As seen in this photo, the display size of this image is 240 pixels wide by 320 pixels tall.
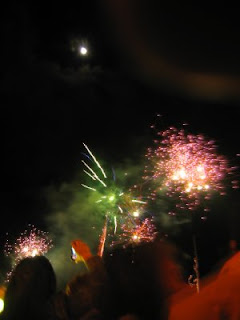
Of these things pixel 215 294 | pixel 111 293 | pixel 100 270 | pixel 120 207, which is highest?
pixel 120 207

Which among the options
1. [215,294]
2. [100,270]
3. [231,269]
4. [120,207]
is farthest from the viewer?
[120,207]

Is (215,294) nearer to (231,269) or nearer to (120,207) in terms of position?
(231,269)

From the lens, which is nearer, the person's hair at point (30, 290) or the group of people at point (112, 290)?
the person's hair at point (30, 290)

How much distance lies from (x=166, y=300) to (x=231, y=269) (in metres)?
4.21

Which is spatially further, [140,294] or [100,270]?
[100,270]

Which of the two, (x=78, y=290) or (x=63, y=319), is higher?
(x=78, y=290)

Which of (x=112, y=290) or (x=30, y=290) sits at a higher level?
(x=30, y=290)

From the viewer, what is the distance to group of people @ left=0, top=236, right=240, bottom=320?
1653 centimetres

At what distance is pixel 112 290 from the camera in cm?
1861

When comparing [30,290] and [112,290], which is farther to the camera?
[112,290]

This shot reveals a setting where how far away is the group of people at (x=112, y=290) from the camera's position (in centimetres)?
1653

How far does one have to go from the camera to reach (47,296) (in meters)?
17.3

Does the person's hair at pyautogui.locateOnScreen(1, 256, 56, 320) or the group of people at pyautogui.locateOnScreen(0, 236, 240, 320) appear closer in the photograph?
the person's hair at pyautogui.locateOnScreen(1, 256, 56, 320)

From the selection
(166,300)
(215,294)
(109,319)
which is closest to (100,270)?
(109,319)
